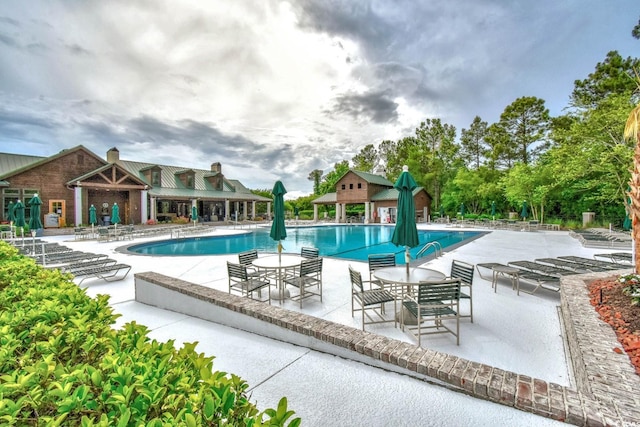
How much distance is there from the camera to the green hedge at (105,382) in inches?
41.7

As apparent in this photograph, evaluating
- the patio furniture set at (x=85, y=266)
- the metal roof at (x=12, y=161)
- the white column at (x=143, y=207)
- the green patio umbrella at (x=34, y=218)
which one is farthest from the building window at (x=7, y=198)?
the patio furniture set at (x=85, y=266)

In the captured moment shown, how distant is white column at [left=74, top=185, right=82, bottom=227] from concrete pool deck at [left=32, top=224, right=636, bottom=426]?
19.4 m

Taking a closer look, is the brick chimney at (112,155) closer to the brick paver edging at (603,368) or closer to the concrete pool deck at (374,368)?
the concrete pool deck at (374,368)

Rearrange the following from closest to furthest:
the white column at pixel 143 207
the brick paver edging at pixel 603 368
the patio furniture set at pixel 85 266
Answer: the brick paver edging at pixel 603 368 < the patio furniture set at pixel 85 266 < the white column at pixel 143 207

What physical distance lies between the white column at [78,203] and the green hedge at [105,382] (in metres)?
24.6

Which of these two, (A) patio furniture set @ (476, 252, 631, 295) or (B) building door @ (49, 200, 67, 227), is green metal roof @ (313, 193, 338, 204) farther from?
(A) patio furniture set @ (476, 252, 631, 295)

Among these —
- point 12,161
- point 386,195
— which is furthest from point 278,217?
point 12,161

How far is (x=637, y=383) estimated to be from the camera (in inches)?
87.5

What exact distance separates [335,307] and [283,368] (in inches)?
88.6

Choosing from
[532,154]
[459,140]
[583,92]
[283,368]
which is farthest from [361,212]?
[283,368]

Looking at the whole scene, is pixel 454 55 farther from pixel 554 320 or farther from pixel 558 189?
pixel 558 189

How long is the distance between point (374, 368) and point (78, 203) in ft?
85.1

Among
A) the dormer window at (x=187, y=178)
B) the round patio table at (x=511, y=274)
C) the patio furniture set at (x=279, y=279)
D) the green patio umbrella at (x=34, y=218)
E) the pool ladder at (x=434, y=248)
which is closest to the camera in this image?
the patio furniture set at (x=279, y=279)

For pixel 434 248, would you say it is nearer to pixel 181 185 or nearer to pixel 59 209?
pixel 59 209
